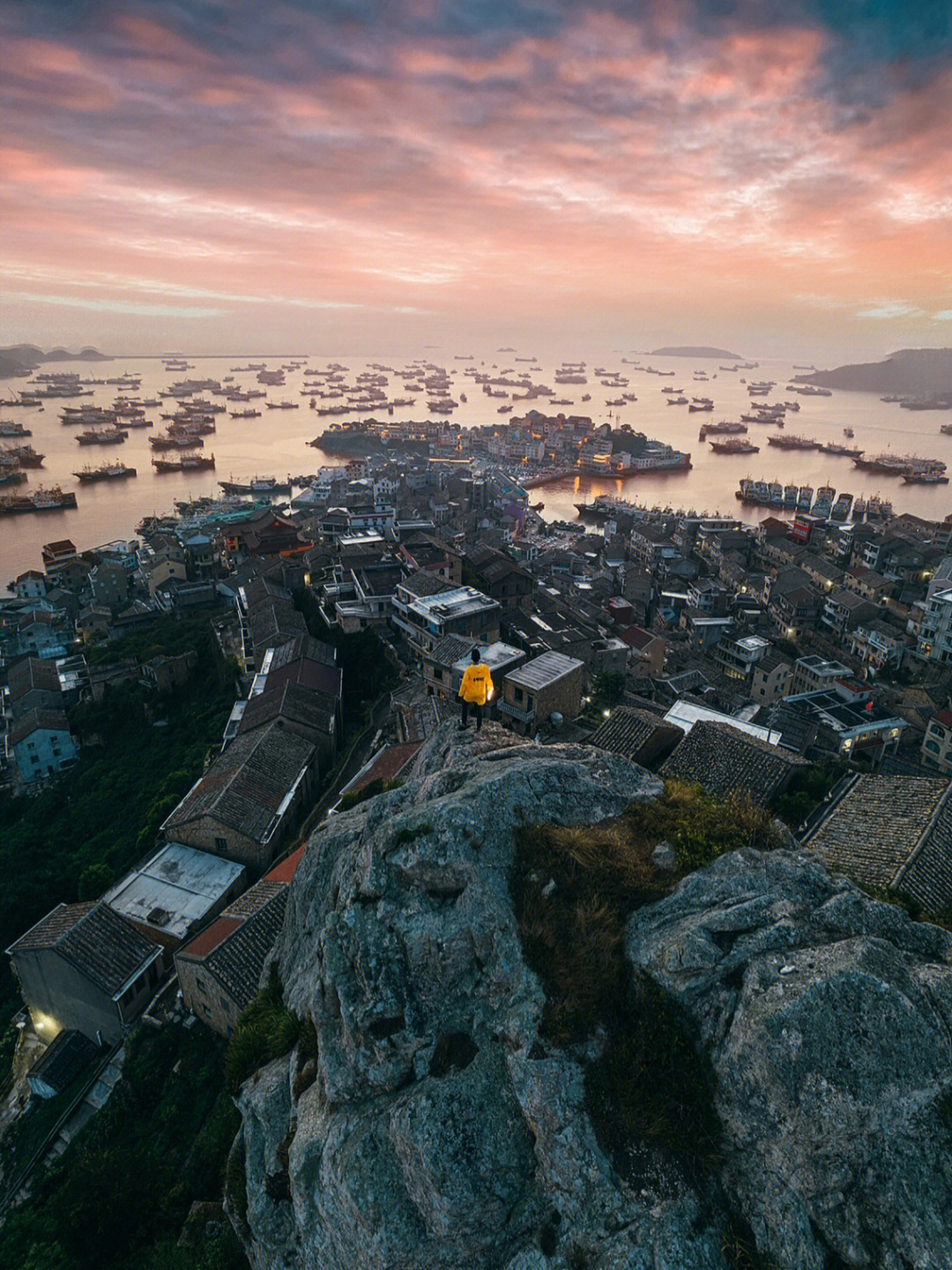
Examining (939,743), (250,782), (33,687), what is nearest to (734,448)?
(939,743)

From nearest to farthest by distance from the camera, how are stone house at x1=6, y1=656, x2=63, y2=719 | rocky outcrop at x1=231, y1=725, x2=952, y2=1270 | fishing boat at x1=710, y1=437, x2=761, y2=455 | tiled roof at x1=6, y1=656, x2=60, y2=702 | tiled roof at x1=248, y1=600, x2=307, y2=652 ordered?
1. rocky outcrop at x1=231, y1=725, x2=952, y2=1270
2. tiled roof at x1=248, y1=600, x2=307, y2=652
3. stone house at x1=6, y1=656, x2=63, y2=719
4. tiled roof at x1=6, y1=656, x2=60, y2=702
5. fishing boat at x1=710, y1=437, x2=761, y2=455

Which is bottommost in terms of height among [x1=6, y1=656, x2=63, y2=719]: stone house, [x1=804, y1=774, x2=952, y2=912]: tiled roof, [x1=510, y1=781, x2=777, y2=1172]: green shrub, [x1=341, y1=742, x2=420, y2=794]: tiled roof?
[x1=6, y1=656, x2=63, y2=719]: stone house

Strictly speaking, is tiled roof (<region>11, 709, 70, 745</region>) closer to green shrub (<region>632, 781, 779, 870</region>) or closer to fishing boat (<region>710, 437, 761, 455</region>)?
green shrub (<region>632, 781, 779, 870</region>)

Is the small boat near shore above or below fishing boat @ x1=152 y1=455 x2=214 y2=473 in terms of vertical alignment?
below

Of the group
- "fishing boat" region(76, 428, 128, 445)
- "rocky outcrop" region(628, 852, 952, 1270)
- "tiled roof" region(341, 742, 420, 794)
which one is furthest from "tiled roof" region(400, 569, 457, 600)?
"fishing boat" region(76, 428, 128, 445)

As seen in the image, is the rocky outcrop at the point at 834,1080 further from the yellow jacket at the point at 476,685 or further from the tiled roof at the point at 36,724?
the tiled roof at the point at 36,724

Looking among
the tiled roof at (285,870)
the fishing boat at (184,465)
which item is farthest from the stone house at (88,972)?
the fishing boat at (184,465)

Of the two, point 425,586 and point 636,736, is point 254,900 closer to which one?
point 636,736
